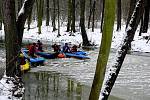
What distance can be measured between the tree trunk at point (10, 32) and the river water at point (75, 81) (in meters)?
2.15

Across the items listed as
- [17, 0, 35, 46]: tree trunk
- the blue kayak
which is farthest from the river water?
[17, 0, 35, 46]: tree trunk

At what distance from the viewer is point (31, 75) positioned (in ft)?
56.1

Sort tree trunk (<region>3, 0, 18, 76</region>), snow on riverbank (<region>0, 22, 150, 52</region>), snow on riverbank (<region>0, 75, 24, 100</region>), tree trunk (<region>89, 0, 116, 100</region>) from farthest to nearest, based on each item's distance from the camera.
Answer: snow on riverbank (<region>0, 22, 150, 52</region>) → tree trunk (<region>3, 0, 18, 76</region>) → snow on riverbank (<region>0, 75, 24, 100</region>) → tree trunk (<region>89, 0, 116, 100</region>)

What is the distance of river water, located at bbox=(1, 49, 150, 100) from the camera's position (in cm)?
1309

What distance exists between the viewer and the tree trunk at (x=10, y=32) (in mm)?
10414

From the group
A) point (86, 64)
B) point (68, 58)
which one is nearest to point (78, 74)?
point (86, 64)

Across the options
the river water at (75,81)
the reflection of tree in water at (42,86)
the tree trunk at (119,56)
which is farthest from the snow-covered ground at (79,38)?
the tree trunk at (119,56)

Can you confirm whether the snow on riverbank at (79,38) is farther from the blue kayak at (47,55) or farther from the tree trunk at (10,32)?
the tree trunk at (10,32)

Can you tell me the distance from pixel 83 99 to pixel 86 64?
879 cm

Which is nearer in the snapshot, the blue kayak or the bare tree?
the bare tree

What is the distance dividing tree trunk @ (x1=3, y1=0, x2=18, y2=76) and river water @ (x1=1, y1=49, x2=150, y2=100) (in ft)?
7.04

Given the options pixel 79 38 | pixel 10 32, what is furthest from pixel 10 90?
pixel 79 38

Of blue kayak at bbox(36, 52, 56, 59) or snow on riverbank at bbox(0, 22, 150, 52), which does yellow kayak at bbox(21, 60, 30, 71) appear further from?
snow on riverbank at bbox(0, 22, 150, 52)

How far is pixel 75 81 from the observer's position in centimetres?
1567
